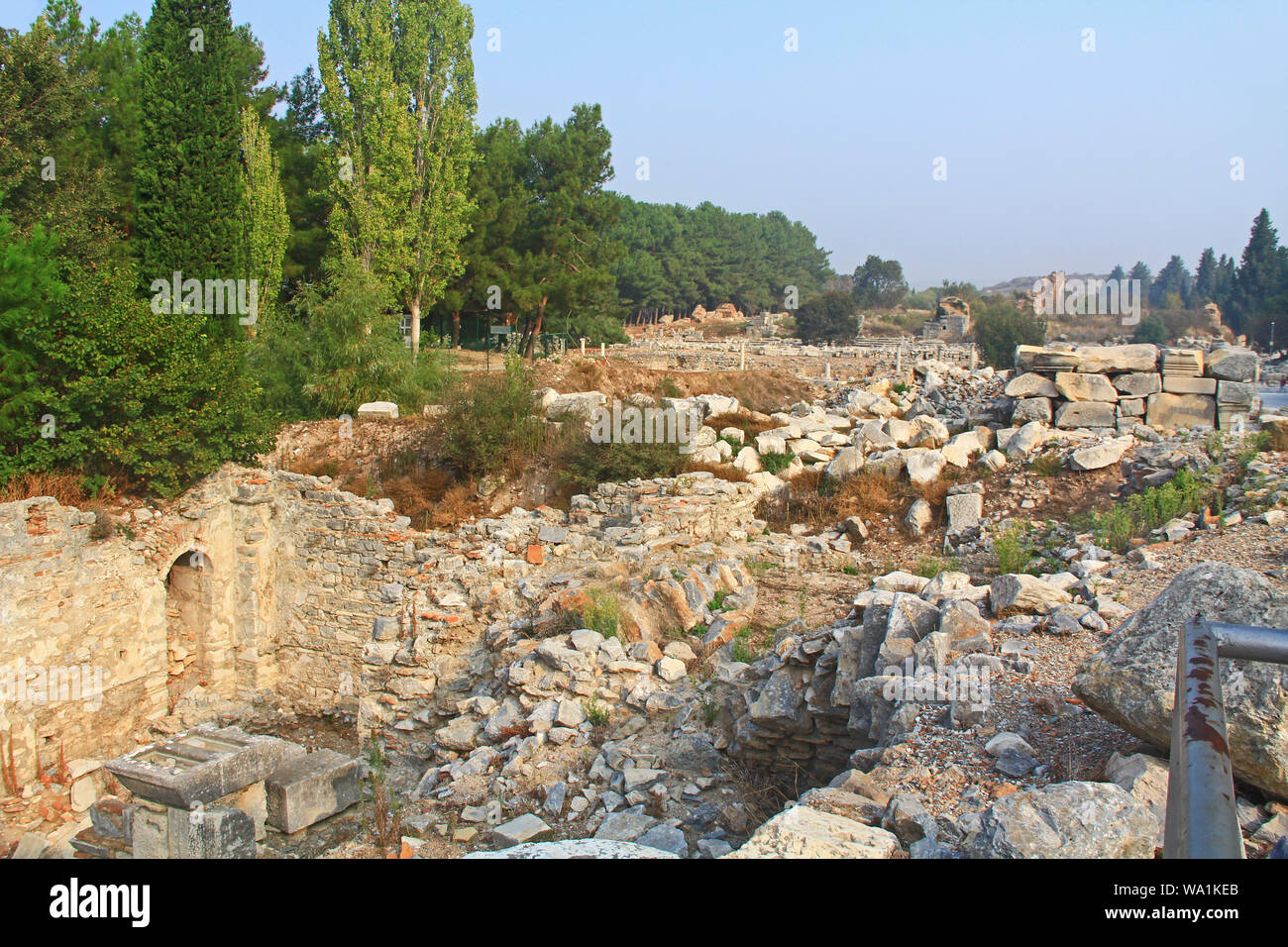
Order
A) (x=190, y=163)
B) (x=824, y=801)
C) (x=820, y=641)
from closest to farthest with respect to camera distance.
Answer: (x=824, y=801)
(x=820, y=641)
(x=190, y=163)

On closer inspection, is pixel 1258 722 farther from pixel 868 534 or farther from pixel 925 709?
pixel 868 534

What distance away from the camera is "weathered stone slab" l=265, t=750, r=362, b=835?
19.8 feet

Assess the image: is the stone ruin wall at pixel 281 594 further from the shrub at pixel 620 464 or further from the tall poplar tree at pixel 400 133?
the tall poplar tree at pixel 400 133

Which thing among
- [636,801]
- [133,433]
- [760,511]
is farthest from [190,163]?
[636,801]

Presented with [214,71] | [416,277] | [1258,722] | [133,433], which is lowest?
[1258,722]

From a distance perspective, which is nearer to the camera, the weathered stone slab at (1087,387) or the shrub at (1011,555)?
the shrub at (1011,555)

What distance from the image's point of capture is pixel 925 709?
4805 millimetres

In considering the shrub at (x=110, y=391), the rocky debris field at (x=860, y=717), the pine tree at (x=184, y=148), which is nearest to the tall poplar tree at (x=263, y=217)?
the pine tree at (x=184, y=148)

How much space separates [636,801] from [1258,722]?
3653 millimetres

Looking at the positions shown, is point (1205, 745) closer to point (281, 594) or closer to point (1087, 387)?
point (281, 594)

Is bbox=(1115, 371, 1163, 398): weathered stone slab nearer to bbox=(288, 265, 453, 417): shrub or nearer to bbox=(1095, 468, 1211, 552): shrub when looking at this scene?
bbox=(1095, 468, 1211, 552): shrub

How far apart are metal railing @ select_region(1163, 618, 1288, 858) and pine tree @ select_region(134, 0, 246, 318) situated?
14.8 m

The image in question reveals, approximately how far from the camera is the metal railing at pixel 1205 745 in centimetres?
104

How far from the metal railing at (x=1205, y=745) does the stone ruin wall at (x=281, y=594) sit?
303 inches
